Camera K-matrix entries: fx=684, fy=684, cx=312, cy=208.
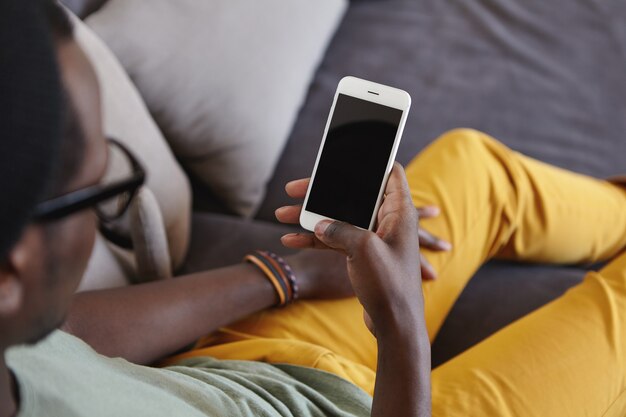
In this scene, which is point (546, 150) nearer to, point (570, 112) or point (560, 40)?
point (570, 112)

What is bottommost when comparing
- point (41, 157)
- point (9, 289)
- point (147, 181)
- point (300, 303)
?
point (300, 303)

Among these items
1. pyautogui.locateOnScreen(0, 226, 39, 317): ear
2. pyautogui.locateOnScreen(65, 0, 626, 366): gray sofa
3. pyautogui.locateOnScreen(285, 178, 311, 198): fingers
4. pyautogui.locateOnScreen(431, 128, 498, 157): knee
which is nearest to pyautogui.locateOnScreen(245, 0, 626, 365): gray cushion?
pyautogui.locateOnScreen(65, 0, 626, 366): gray sofa

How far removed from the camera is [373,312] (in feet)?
2.30

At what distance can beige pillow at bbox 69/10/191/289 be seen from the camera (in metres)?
0.97

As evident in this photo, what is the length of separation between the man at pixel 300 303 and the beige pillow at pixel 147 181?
0.08m

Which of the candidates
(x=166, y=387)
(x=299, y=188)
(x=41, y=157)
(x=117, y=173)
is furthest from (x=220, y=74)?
(x=41, y=157)

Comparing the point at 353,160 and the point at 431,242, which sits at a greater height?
the point at 353,160

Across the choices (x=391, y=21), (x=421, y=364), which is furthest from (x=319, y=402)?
(x=391, y=21)

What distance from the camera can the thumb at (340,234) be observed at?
2.33 ft

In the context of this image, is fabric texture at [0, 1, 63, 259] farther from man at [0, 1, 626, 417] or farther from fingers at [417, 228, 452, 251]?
fingers at [417, 228, 452, 251]

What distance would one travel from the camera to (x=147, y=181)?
1047 mm

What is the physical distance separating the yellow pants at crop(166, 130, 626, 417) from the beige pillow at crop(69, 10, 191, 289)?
17 cm

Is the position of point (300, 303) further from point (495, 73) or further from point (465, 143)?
point (495, 73)

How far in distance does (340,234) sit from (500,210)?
1.38ft
